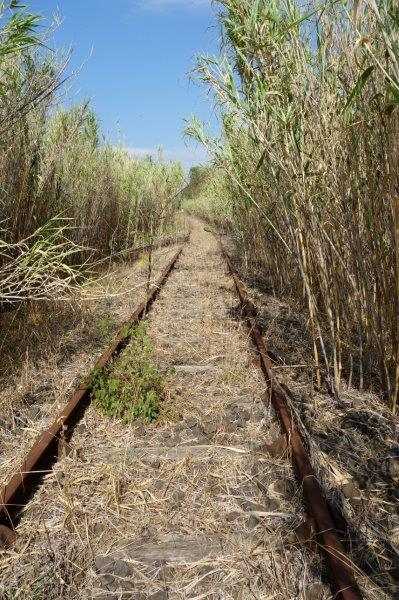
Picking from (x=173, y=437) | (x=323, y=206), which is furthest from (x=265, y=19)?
(x=173, y=437)

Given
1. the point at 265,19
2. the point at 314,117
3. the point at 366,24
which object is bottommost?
the point at 314,117

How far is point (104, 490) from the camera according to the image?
3.13 metres

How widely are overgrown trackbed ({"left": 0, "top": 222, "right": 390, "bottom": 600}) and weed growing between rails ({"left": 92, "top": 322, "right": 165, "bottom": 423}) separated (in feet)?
0.37

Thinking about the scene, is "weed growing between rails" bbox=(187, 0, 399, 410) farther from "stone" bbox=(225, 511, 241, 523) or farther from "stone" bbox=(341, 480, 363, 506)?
"stone" bbox=(225, 511, 241, 523)

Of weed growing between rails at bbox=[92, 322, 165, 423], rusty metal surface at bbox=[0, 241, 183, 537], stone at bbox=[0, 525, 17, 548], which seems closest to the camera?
stone at bbox=[0, 525, 17, 548]

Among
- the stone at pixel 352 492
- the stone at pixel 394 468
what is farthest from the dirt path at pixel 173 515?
the stone at pixel 394 468

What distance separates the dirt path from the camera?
2.39 meters

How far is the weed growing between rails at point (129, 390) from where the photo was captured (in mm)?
4223

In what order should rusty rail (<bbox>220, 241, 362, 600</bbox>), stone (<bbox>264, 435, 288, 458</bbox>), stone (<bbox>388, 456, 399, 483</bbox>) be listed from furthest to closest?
stone (<bbox>264, 435, 288, 458</bbox>), stone (<bbox>388, 456, 399, 483</bbox>), rusty rail (<bbox>220, 241, 362, 600</bbox>)

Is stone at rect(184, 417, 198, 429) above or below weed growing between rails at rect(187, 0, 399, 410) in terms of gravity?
below

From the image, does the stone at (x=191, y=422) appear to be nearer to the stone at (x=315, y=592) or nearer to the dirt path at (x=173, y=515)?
the dirt path at (x=173, y=515)

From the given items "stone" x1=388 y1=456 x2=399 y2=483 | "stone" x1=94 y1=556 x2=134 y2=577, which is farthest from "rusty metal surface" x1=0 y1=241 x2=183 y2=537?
"stone" x1=388 y1=456 x2=399 y2=483

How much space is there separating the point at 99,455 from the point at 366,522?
1.82 meters

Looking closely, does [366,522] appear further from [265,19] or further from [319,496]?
[265,19]
